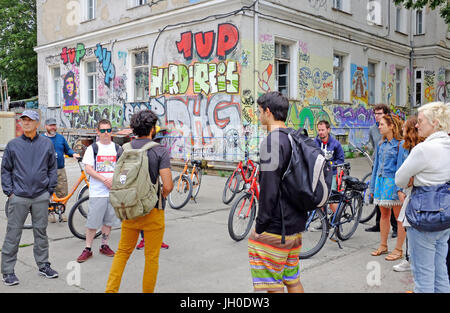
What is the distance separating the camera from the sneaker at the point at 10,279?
4483 millimetres

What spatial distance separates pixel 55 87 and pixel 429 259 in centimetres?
2067

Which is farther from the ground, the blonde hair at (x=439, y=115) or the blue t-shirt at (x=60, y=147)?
the blonde hair at (x=439, y=115)

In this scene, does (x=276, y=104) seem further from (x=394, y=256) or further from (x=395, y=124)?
(x=394, y=256)

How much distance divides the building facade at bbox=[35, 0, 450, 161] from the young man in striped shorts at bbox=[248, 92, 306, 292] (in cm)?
989

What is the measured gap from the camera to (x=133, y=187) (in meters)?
3.66

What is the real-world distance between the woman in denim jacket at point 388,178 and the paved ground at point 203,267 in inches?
11.0

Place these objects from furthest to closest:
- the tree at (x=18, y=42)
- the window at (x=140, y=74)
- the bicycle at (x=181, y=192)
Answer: the tree at (x=18, y=42) < the window at (x=140, y=74) < the bicycle at (x=181, y=192)

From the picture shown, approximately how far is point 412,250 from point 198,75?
37.4ft

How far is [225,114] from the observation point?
13.5 metres

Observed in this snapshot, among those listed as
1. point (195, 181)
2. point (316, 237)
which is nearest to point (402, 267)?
point (316, 237)

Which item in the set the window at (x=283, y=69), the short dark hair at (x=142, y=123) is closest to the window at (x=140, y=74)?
the window at (x=283, y=69)

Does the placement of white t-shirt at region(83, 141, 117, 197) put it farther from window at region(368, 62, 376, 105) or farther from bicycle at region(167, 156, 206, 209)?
window at region(368, 62, 376, 105)

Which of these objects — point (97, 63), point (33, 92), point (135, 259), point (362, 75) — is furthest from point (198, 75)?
point (33, 92)

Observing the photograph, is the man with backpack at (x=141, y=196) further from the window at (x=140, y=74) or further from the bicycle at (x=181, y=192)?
the window at (x=140, y=74)
